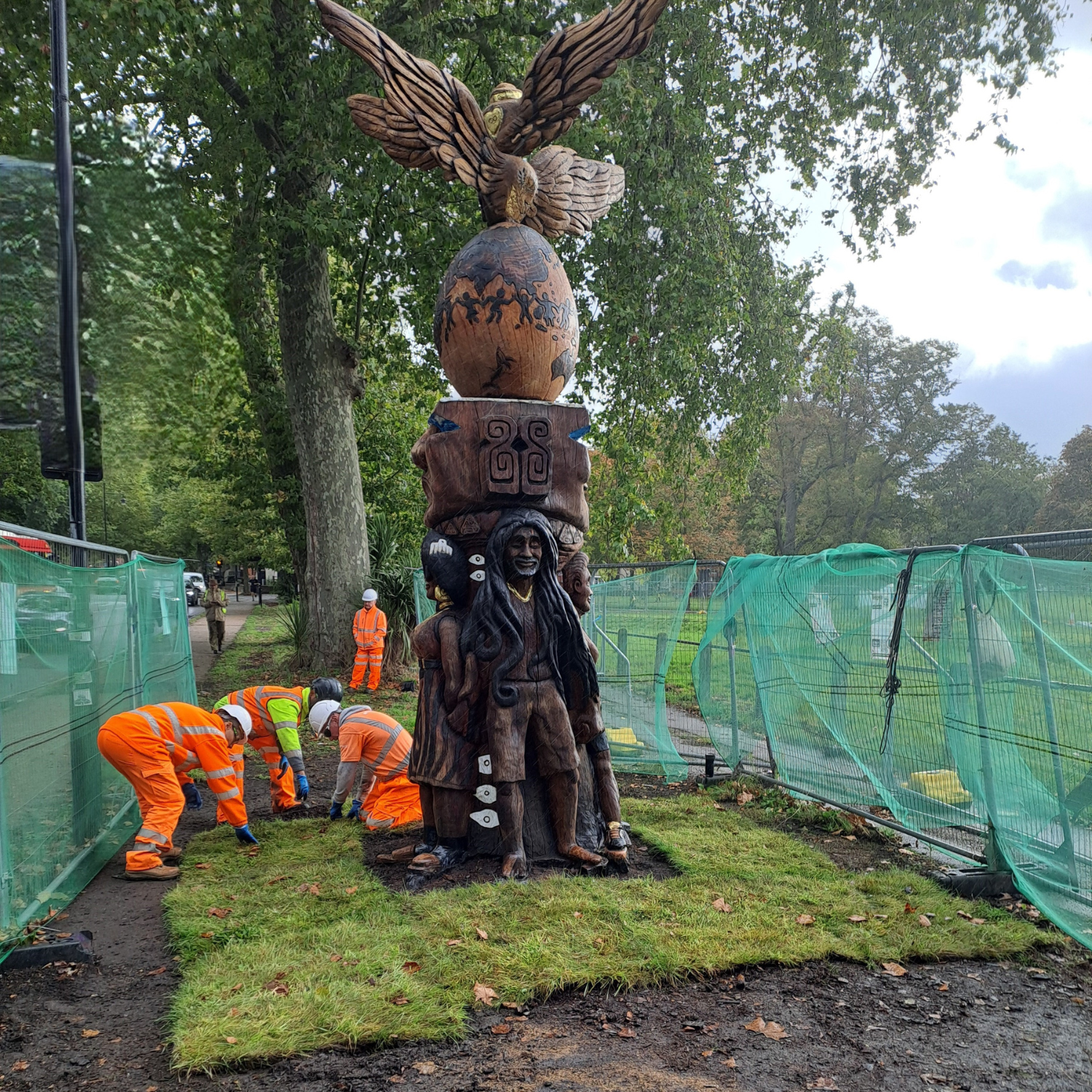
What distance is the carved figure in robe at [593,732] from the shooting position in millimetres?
5590

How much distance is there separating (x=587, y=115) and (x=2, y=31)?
310 inches

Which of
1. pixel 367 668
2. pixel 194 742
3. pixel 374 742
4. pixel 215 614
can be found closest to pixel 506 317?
pixel 374 742

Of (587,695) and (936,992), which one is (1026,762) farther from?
(587,695)

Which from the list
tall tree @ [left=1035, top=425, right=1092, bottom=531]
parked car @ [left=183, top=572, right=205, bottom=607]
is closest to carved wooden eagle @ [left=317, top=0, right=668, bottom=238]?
parked car @ [left=183, top=572, right=205, bottom=607]

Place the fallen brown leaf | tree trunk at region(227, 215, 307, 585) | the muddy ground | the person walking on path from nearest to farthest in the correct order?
the muddy ground → the fallen brown leaf → tree trunk at region(227, 215, 307, 585) → the person walking on path

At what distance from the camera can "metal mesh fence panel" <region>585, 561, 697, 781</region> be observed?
805cm

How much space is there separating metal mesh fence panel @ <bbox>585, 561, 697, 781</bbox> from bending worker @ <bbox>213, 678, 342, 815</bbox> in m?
2.68

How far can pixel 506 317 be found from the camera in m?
5.59

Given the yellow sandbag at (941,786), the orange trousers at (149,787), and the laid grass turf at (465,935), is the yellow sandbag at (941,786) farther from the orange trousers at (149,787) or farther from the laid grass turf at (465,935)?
the orange trousers at (149,787)

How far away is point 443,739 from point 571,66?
14.5 ft

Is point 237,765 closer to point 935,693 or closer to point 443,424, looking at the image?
point 443,424

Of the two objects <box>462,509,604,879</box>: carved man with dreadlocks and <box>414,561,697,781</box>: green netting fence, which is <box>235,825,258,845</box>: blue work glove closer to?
<box>462,509,604,879</box>: carved man with dreadlocks

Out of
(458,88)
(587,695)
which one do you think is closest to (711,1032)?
(587,695)

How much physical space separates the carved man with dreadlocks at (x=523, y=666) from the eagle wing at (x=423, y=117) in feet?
7.96
